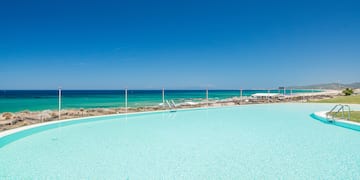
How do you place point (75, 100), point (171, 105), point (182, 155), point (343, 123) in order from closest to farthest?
1. point (182, 155)
2. point (343, 123)
3. point (171, 105)
4. point (75, 100)

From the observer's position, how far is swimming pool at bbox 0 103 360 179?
9.49 ft

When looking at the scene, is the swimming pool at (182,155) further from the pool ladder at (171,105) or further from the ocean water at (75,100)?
the ocean water at (75,100)

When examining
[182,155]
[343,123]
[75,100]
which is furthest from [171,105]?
[75,100]

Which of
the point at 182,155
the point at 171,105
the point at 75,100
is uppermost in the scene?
the point at 171,105

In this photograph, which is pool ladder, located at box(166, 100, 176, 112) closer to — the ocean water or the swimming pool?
the ocean water

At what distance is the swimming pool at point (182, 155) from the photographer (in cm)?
289

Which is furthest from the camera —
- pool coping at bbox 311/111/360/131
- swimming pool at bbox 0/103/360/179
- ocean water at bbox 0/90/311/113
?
ocean water at bbox 0/90/311/113

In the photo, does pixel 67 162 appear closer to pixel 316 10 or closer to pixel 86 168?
pixel 86 168

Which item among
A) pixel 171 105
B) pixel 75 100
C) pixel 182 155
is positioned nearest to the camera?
pixel 182 155

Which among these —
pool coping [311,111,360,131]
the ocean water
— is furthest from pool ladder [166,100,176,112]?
pool coping [311,111,360,131]

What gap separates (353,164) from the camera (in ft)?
10.5

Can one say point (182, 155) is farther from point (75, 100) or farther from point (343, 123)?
point (75, 100)

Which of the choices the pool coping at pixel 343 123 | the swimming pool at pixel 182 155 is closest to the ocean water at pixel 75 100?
the pool coping at pixel 343 123

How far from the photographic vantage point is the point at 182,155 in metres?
3.71
